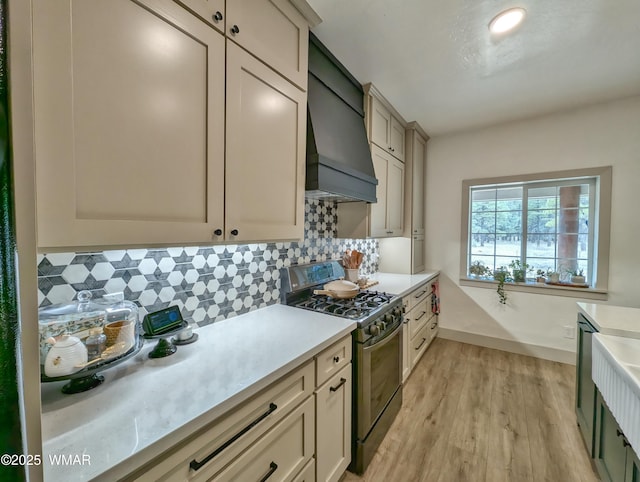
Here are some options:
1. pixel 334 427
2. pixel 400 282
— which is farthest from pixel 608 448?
pixel 400 282

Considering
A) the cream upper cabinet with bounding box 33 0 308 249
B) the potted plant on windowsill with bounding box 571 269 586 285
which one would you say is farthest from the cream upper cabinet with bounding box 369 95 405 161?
the potted plant on windowsill with bounding box 571 269 586 285

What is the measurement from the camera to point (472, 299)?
3.24 m

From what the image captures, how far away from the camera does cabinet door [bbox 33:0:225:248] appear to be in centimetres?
66

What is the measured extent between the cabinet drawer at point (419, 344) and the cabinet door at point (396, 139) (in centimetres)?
189

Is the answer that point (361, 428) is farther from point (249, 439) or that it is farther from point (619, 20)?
point (619, 20)

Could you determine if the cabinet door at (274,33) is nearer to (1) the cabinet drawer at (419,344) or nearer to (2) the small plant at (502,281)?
(1) the cabinet drawer at (419,344)

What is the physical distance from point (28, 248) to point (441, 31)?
7.03ft

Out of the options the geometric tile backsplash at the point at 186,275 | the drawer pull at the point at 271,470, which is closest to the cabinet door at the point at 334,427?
the drawer pull at the point at 271,470

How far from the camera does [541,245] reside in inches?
117

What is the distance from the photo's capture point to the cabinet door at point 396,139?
2680 millimetres

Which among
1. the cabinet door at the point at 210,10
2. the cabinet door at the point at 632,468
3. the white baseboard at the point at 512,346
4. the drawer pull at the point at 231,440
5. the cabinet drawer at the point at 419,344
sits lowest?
the white baseboard at the point at 512,346

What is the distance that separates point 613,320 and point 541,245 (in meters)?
1.61

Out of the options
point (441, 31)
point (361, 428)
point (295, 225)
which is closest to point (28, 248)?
point (295, 225)

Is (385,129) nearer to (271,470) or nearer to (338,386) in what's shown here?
(338,386)
